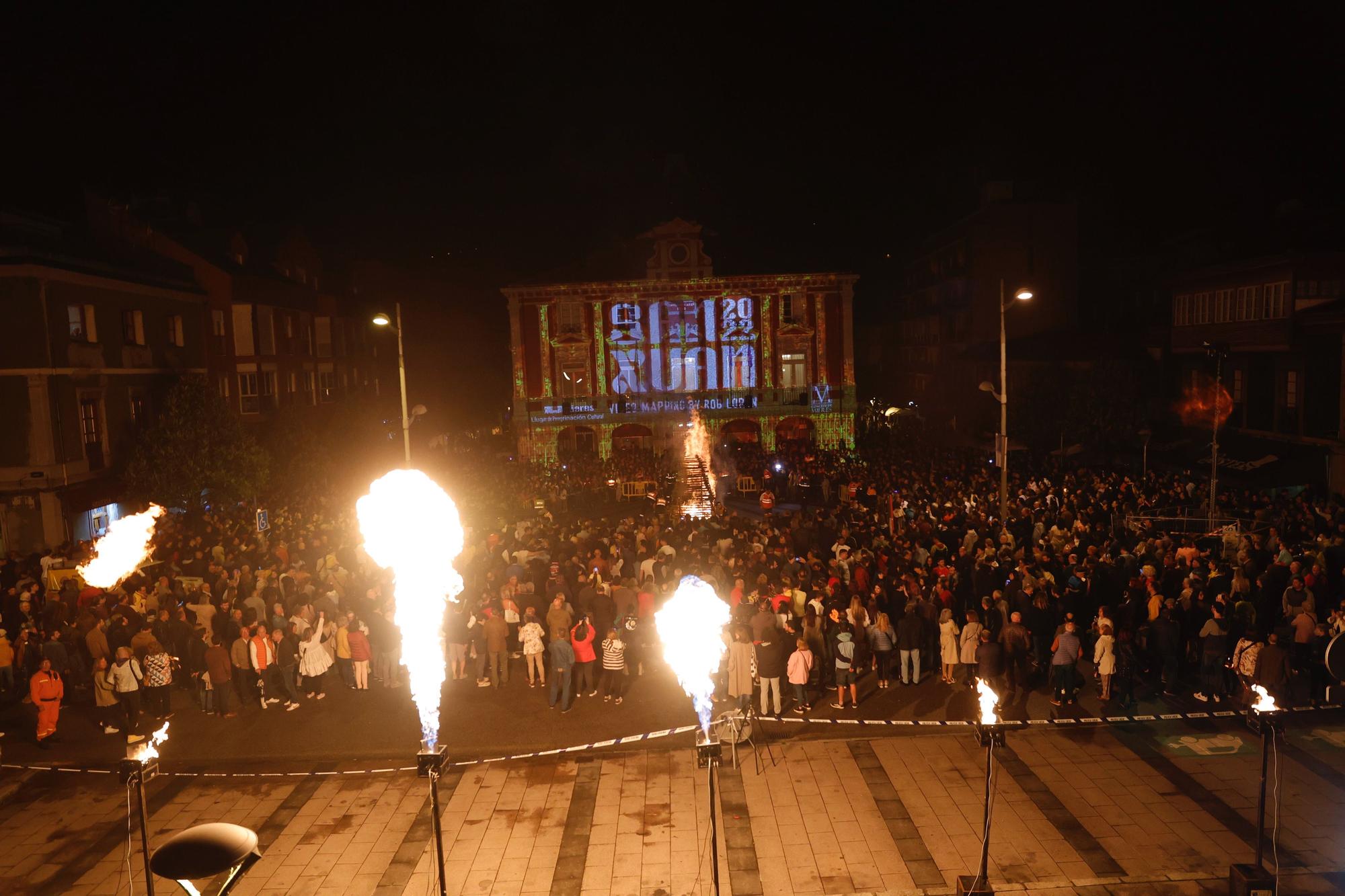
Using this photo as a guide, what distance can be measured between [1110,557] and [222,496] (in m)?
21.3

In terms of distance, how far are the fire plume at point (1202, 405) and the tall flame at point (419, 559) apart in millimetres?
25004

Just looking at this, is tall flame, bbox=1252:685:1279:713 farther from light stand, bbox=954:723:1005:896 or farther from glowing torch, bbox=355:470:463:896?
glowing torch, bbox=355:470:463:896

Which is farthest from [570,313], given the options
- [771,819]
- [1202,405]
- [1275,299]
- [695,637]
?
[771,819]

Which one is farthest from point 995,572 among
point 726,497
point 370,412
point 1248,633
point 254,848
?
point 370,412

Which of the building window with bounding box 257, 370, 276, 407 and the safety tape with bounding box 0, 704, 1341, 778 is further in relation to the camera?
the building window with bounding box 257, 370, 276, 407

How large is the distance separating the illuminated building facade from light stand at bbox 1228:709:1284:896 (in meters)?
37.3

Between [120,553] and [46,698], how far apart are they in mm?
7071

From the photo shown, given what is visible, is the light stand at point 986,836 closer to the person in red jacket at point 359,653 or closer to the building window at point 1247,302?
the person in red jacket at point 359,653

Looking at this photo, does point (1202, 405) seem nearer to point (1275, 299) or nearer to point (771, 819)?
point (1275, 299)

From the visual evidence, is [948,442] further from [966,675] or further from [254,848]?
[254,848]

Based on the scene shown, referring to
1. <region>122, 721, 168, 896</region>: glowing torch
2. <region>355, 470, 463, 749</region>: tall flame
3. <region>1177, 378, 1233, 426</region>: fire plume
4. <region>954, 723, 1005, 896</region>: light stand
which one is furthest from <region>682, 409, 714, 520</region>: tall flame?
<region>1177, 378, 1233, 426</region>: fire plume

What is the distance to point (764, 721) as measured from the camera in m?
12.6

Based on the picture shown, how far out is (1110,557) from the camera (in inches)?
634

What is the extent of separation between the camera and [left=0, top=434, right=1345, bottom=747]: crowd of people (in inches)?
494
